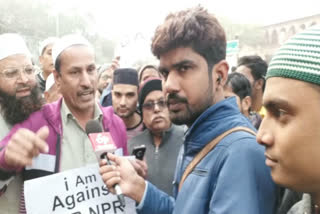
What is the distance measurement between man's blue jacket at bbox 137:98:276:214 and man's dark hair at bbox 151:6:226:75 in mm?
263

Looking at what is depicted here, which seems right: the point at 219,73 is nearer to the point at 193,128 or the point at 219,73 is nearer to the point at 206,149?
the point at 193,128

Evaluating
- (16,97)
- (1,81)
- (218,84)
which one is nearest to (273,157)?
(218,84)

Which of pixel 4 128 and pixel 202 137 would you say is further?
pixel 4 128

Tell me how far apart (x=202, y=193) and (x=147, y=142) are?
2076mm

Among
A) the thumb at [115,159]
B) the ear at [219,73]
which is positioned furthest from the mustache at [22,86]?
the ear at [219,73]

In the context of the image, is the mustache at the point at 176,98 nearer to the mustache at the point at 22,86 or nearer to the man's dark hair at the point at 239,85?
the mustache at the point at 22,86

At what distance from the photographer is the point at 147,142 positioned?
3.58 m

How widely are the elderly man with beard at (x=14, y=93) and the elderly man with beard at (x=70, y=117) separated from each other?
69 mm

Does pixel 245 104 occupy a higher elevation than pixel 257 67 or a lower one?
lower

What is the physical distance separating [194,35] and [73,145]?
3.73ft

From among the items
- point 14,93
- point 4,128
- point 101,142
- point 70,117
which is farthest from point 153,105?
point 101,142

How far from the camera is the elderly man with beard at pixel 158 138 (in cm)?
332

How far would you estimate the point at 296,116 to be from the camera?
115 centimetres

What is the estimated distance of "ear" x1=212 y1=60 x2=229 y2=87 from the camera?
1837mm
